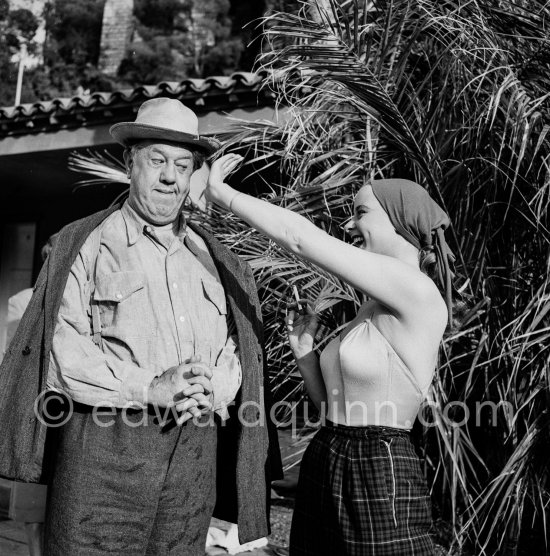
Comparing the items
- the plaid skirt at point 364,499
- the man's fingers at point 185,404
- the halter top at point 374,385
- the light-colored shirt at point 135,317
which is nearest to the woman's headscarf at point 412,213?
the halter top at point 374,385

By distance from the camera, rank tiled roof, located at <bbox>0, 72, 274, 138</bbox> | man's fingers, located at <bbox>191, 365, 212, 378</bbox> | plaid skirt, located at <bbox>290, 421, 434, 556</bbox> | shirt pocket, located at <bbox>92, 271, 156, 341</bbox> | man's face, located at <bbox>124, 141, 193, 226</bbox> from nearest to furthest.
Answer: plaid skirt, located at <bbox>290, 421, 434, 556</bbox>
man's fingers, located at <bbox>191, 365, 212, 378</bbox>
shirt pocket, located at <bbox>92, 271, 156, 341</bbox>
man's face, located at <bbox>124, 141, 193, 226</bbox>
tiled roof, located at <bbox>0, 72, 274, 138</bbox>

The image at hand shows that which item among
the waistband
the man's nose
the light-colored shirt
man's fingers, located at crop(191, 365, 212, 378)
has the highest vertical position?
the man's nose

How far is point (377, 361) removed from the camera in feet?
6.74

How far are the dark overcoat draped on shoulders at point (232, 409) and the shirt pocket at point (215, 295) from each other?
0.03 meters

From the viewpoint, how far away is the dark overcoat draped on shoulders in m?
2.11

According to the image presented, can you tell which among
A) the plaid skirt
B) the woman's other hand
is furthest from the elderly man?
the plaid skirt

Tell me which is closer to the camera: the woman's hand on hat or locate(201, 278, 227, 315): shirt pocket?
Answer: the woman's hand on hat

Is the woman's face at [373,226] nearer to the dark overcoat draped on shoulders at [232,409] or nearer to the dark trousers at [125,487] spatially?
the dark overcoat draped on shoulders at [232,409]

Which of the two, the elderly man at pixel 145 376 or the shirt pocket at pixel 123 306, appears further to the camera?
the shirt pocket at pixel 123 306

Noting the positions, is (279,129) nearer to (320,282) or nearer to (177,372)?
(320,282)

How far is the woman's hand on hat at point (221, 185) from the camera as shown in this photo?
2115 millimetres

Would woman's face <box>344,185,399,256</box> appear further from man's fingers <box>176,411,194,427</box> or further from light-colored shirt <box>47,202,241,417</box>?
man's fingers <box>176,411,194,427</box>

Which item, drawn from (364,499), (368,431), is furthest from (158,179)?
(364,499)

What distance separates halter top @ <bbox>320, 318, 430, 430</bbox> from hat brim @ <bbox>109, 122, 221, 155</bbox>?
2.76 ft
